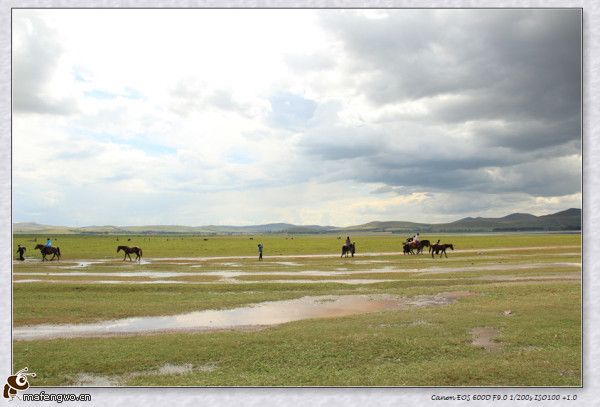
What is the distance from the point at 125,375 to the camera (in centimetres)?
1129

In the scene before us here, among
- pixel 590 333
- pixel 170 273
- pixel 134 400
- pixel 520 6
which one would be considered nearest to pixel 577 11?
pixel 520 6

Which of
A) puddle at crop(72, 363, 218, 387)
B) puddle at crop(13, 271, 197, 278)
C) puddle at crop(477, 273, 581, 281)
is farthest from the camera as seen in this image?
puddle at crop(13, 271, 197, 278)

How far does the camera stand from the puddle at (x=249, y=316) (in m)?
15.1

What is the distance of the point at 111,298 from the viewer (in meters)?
21.1

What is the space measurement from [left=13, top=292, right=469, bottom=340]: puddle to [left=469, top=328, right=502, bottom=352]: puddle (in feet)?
14.3

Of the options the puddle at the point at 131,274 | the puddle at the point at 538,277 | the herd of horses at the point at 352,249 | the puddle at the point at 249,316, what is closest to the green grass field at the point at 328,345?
the puddle at the point at 249,316

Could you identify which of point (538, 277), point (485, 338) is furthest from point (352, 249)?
point (485, 338)

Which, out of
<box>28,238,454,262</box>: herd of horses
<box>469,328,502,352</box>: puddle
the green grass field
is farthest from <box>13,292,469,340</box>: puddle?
Answer: <box>28,238,454,262</box>: herd of horses

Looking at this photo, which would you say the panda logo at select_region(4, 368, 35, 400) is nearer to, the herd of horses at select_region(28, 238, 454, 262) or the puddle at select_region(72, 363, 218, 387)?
the puddle at select_region(72, 363, 218, 387)

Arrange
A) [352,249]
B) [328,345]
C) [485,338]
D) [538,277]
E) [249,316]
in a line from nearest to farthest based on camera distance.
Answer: [328,345]
[485,338]
[249,316]
[538,277]
[352,249]

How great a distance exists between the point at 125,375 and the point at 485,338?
10.9 m

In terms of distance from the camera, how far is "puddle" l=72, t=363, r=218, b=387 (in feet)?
36.3

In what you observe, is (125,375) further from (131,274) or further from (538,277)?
Answer: (538,277)

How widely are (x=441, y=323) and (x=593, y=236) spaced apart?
5581mm
